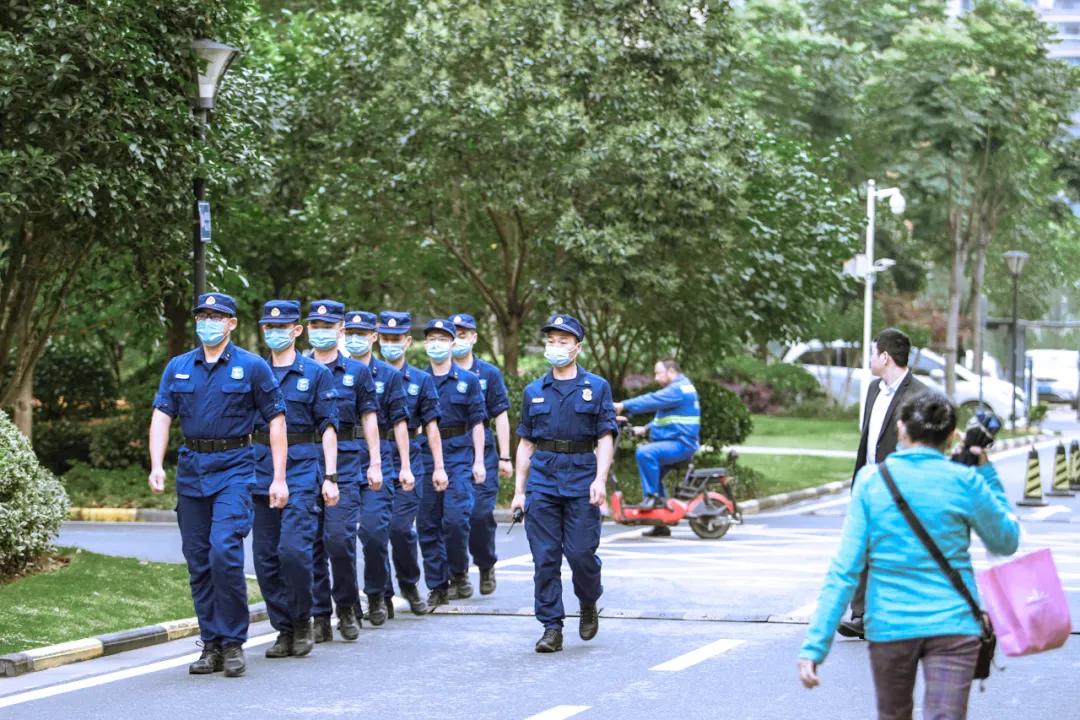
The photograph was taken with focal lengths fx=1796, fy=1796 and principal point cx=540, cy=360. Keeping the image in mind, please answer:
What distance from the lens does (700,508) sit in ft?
59.1

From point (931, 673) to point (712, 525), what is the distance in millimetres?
12454

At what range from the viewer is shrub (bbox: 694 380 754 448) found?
2519 cm

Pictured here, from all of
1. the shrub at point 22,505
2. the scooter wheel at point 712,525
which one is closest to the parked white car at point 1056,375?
the scooter wheel at point 712,525

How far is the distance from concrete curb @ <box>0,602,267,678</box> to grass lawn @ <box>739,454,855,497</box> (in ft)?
45.1

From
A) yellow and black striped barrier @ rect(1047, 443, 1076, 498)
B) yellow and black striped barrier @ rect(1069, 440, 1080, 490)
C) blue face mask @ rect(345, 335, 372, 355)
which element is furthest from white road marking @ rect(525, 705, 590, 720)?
yellow and black striped barrier @ rect(1069, 440, 1080, 490)

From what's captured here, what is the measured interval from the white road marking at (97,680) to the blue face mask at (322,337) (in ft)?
6.07

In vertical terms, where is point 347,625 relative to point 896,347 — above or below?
below

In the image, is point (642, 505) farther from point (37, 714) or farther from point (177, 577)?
point (37, 714)

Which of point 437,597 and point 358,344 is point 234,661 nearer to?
point 358,344

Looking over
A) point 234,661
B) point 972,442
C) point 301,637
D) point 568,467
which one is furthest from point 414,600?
point 972,442

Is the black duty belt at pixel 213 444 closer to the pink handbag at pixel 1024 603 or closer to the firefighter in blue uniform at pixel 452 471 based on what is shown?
the firefighter in blue uniform at pixel 452 471

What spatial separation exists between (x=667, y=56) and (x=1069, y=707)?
1592 centimetres

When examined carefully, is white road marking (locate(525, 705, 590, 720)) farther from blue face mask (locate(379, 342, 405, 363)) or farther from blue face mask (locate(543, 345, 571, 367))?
blue face mask (locate(379, 342, 405, 363))

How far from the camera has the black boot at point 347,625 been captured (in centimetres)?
1092
